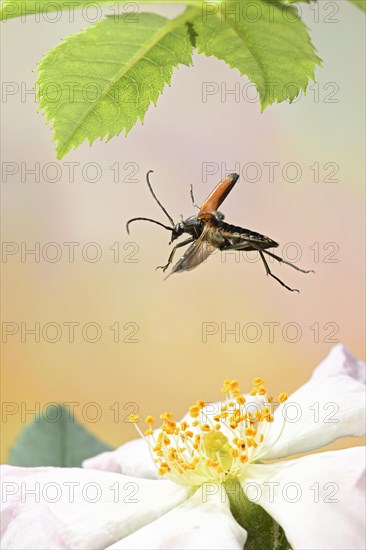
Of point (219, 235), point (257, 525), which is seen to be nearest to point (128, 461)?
point (257, 525)

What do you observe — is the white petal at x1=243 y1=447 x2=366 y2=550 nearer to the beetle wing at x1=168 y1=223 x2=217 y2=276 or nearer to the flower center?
the flower center

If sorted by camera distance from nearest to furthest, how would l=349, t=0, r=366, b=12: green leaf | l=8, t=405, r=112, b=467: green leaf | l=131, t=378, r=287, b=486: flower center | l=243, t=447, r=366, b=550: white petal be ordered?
l=349, t=0, r=366, b=12: green leaf, l=243, t=447, r=366, b=550: white petal, l=131, t=378, r=287, b=486: flower center, l=8, t=405, r=112, b=467: green leaf

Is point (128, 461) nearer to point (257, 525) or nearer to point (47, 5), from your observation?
point (257, 525)

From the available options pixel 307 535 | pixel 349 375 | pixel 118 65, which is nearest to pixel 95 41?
pixel 118 65

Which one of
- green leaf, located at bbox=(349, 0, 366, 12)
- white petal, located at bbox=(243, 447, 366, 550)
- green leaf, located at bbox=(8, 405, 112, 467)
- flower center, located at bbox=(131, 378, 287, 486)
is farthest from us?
green leaf, located at bbox=(8, 405, 112, 467)

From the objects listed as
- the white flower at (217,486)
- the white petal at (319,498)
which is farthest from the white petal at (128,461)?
the white petal at (319,498)

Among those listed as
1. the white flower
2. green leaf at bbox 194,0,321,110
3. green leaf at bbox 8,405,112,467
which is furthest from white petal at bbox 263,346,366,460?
green leaf at bbox 194,0,321,110
